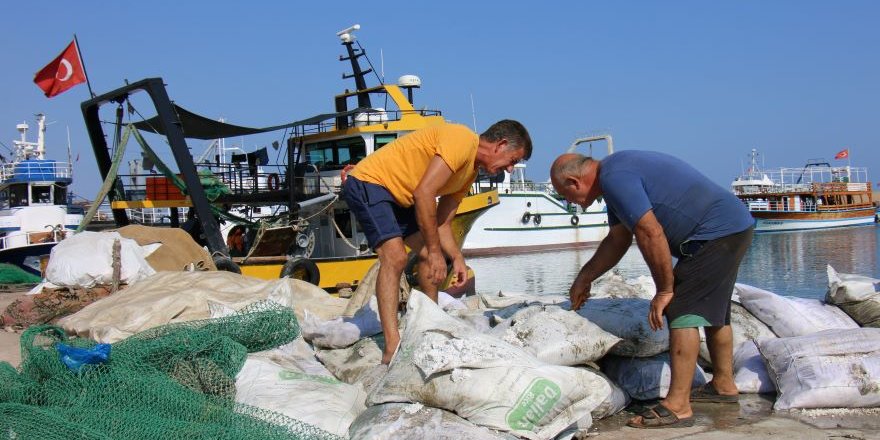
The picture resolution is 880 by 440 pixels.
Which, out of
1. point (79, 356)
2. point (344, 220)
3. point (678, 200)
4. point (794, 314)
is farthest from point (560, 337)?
point (344, 220)

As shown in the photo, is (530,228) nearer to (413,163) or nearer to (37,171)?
(37,171)

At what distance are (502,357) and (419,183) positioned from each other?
1030 mm

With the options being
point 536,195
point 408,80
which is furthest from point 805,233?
point 408,80

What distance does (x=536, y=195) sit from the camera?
96.4 feet

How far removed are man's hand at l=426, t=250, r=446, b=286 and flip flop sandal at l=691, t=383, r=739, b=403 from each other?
4.27 ft

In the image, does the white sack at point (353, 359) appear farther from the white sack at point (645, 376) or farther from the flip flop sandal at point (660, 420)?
the flip flop sandal at point (660, 420)

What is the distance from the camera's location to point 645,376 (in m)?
3.56

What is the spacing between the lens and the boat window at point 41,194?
2492cm

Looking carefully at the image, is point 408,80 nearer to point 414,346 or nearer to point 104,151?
point 104,151

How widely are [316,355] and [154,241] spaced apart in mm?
3673

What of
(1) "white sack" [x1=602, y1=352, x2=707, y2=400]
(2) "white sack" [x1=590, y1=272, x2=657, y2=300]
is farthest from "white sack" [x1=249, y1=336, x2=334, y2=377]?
(2) "white sack" [x1=590, y1=272, x2=657, y2=300]

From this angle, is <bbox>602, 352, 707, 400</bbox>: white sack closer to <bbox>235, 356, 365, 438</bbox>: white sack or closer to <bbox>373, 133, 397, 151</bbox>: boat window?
<bbox>235, 356, 365, 438</bbox>: white sack

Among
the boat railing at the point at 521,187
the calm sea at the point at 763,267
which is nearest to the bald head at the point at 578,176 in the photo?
the calm sea at the point at 763,267

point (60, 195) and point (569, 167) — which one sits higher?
point (60, 195)
